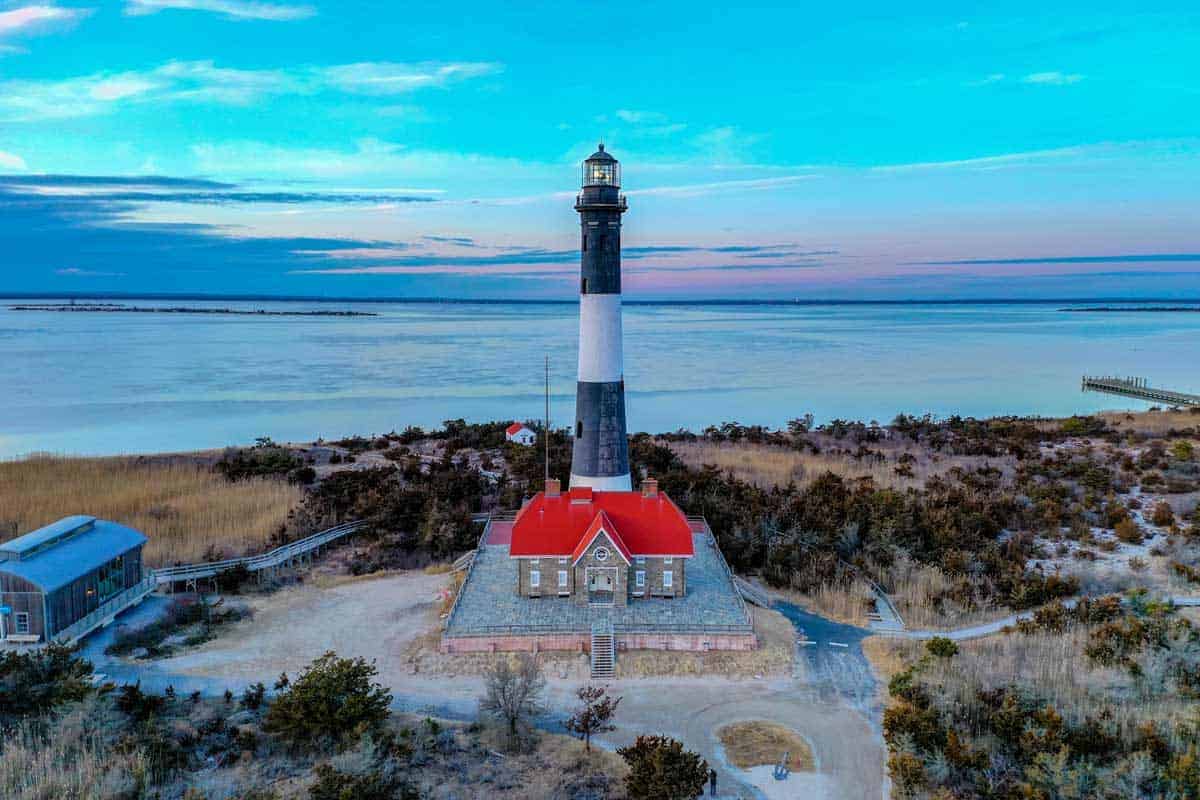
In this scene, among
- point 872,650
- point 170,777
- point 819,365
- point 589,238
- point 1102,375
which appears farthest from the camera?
point 819,365

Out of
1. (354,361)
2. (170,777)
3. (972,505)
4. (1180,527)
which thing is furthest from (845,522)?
(354,361)

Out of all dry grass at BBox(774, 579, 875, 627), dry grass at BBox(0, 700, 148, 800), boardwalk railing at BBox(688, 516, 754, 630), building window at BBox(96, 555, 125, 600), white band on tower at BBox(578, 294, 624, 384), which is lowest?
dry grass at BBox(774, 579, 875, 627)

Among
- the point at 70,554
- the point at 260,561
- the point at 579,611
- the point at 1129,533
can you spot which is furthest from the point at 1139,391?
the point at 70,554

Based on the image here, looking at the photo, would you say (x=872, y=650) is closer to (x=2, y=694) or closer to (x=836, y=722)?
(x=836, y=722)

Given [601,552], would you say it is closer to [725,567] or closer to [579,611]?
[579,611]

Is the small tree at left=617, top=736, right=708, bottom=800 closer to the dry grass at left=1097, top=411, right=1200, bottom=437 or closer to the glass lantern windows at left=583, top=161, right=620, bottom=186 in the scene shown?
the glass lantern windows at left=583, top=161, right=620, bottom=186

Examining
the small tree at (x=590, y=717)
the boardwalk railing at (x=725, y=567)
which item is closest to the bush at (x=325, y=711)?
the small tree at (x=590, y=717)

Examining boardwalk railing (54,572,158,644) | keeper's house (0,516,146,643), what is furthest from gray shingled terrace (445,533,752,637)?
keeper's house (0,516,146,643)

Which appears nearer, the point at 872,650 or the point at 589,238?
the point at 872,650
